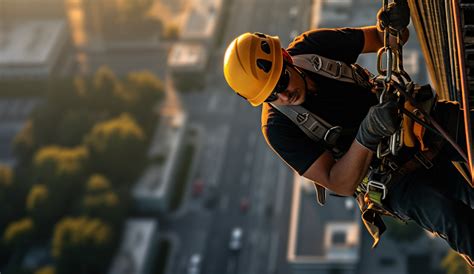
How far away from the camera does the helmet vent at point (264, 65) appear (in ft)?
28.4

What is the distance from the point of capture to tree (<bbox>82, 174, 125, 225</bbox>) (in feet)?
139

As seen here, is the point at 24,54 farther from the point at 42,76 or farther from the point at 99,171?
the point at 99,171

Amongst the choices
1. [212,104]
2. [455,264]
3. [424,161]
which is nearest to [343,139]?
[424,161]

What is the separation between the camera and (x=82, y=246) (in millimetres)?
40344

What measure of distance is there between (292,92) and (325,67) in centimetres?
61

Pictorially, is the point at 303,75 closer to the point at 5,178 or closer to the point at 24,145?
the point at 5,178

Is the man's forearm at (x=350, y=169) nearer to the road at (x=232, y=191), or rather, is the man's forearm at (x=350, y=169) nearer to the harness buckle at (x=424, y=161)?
the harness buckle at (x=424, y=161)

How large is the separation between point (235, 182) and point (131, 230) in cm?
741

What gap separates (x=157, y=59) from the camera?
58.1 meters

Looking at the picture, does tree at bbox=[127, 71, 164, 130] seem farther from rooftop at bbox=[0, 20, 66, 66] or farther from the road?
rooftop at bbox=[0, 20, 66, 66]

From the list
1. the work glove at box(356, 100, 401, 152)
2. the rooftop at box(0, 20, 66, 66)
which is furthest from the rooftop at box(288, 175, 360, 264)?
the work glove at box(356, 100, 401, 152)

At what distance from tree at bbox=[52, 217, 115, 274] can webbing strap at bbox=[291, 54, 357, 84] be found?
33.0m

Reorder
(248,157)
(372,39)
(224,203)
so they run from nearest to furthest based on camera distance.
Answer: (372,39) < (224,203) < (248,157)

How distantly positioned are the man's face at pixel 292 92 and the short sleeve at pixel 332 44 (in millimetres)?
678
